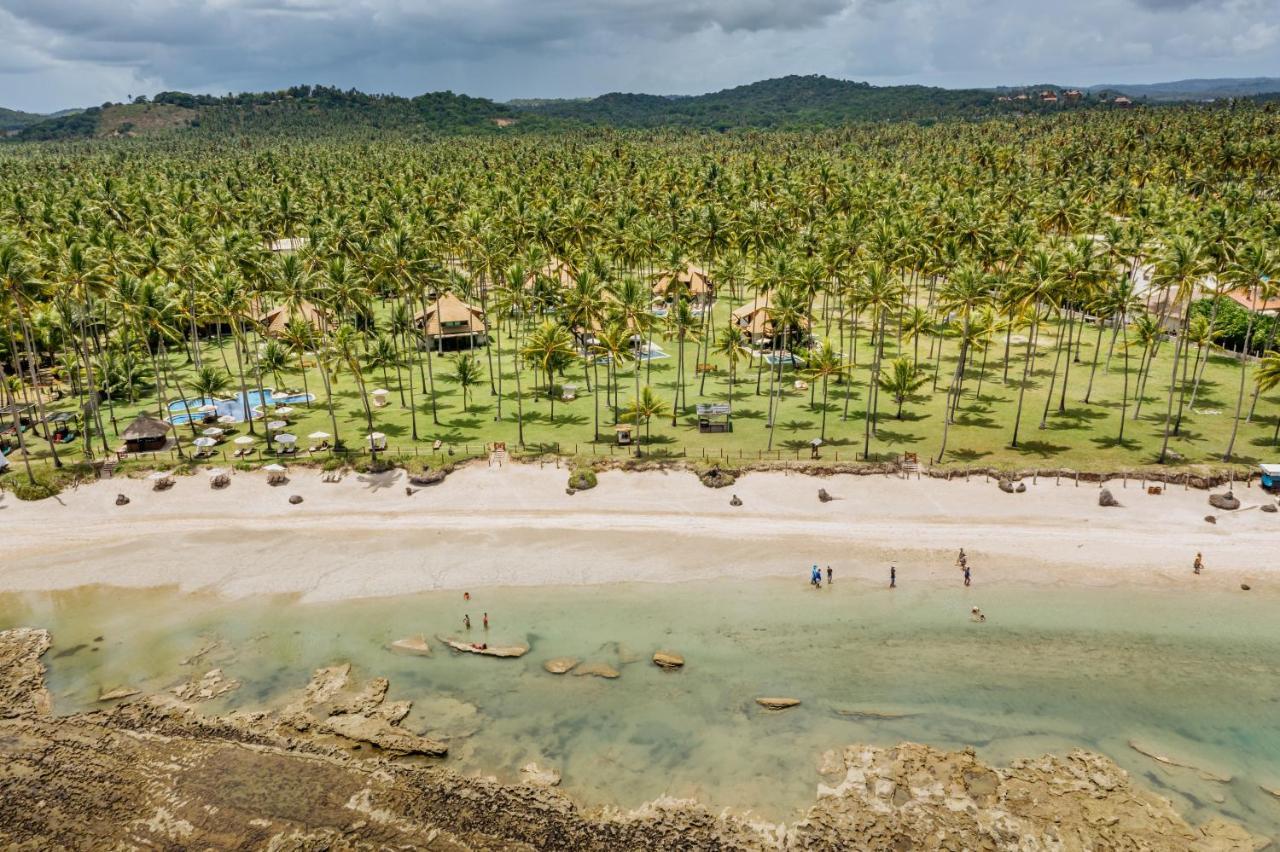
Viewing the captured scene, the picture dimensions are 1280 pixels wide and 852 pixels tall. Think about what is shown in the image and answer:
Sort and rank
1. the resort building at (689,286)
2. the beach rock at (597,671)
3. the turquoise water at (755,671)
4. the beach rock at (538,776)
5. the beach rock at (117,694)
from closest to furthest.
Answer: the beach rock at (538,776) < the turquoise water at (755,671) < the beach rock at (117,694) < the beach rock at (597,671) < the resort building at (689,286)

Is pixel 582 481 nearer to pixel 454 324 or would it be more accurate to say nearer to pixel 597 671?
pixel 597 671

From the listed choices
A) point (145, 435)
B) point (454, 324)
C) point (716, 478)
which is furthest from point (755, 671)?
point (454, 324)

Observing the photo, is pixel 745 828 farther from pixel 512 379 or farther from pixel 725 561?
pixel 512 379

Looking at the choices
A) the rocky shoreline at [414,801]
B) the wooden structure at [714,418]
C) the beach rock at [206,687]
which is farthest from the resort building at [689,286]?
the rocky shoreline at [414,801]

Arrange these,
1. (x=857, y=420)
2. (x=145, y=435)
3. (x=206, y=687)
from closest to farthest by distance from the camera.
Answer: (x=206, y=687)
(x=145, y=435)
(x=857, y=420)

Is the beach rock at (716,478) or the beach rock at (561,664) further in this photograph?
the beach rock at (716,478)

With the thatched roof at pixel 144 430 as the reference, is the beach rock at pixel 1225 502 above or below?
below

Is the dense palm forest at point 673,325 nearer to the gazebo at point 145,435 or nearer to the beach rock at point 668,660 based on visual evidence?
the gazebo at point 145,435
